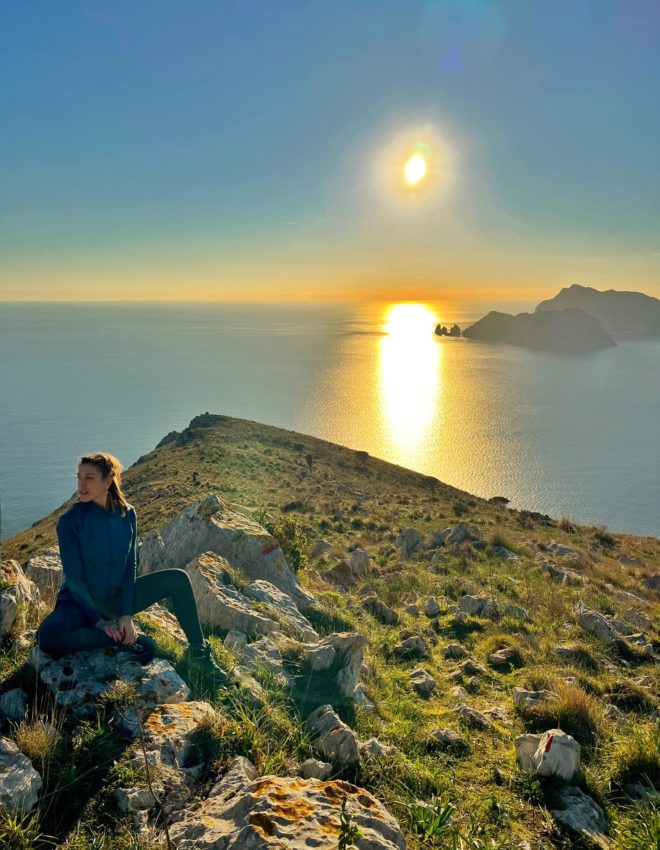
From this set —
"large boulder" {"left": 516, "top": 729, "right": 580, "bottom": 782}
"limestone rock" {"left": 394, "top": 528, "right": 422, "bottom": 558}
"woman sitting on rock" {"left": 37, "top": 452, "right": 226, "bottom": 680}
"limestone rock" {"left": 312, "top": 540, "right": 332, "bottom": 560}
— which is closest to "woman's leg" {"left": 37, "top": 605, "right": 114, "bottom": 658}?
"woman sitting on rock" {"left": 37, "top": 452, "right": 226, "bottom": 680}

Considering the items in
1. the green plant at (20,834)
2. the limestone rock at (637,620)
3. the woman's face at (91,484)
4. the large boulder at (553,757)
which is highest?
the woman's face at (91,484)

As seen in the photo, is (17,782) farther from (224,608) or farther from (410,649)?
(410,649)

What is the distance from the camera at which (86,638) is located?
15.0 ft

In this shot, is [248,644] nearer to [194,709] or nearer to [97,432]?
[194,709]

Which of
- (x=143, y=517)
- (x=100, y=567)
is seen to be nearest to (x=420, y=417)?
(x=143, y=517)

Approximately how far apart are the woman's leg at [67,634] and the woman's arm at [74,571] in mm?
76

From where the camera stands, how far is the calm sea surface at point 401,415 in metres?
65.3

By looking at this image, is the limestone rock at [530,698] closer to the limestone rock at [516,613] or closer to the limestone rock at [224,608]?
the limestone rock at [224,608]

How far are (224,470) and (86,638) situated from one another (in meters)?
31.2

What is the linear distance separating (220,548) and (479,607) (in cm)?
546

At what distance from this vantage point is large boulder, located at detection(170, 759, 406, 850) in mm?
3021

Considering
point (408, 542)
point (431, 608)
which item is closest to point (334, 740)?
point (431, 608)

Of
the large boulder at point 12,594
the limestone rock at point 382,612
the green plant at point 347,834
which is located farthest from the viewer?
the limestone rock at point 382,612

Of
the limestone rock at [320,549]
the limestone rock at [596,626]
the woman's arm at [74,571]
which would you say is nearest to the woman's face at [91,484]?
the woman's arm at [74,571]
